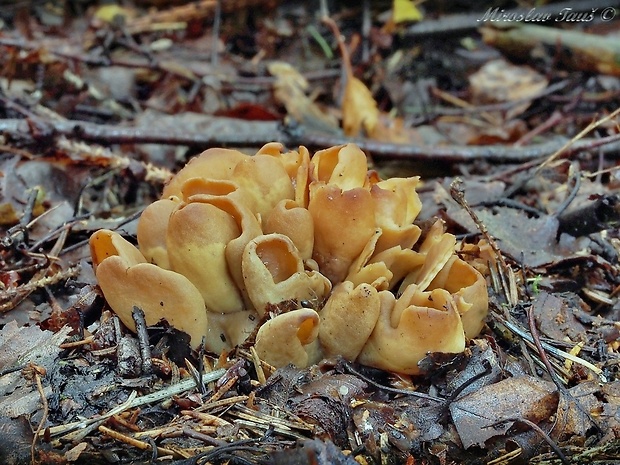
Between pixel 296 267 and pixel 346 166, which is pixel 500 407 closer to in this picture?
pixel 296 267

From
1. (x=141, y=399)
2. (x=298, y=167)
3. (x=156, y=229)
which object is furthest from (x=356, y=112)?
(x=141, y=399)

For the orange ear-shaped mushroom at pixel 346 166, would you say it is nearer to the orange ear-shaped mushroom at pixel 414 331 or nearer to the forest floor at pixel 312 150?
the forest floor at pixel 312 150

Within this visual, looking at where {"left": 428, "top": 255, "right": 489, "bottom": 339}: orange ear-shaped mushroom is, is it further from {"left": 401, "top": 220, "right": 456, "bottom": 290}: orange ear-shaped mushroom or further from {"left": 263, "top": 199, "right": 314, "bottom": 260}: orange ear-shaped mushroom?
{"left": 263, "top": 199, "right": 314, "bottom": 260}: orange ear-shaped mushroom

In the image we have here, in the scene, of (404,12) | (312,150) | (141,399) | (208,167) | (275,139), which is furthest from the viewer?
(404,12)

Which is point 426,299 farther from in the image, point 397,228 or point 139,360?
point 139,360

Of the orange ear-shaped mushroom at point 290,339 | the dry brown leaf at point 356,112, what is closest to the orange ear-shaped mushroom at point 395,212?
the orange ear-shaped mushroom at point 290,339

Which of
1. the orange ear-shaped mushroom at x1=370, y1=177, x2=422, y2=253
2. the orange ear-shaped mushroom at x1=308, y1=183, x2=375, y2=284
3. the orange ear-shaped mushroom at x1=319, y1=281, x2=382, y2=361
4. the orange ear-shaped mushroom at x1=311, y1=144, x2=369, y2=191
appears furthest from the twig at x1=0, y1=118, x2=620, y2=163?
the orange ear-shaped mushroom at x1=319, y1=281, x2=382, y2=361

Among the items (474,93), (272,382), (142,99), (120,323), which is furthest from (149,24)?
(272,382)

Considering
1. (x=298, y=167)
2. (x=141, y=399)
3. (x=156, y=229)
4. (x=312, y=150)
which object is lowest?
(x=312, y=150)
